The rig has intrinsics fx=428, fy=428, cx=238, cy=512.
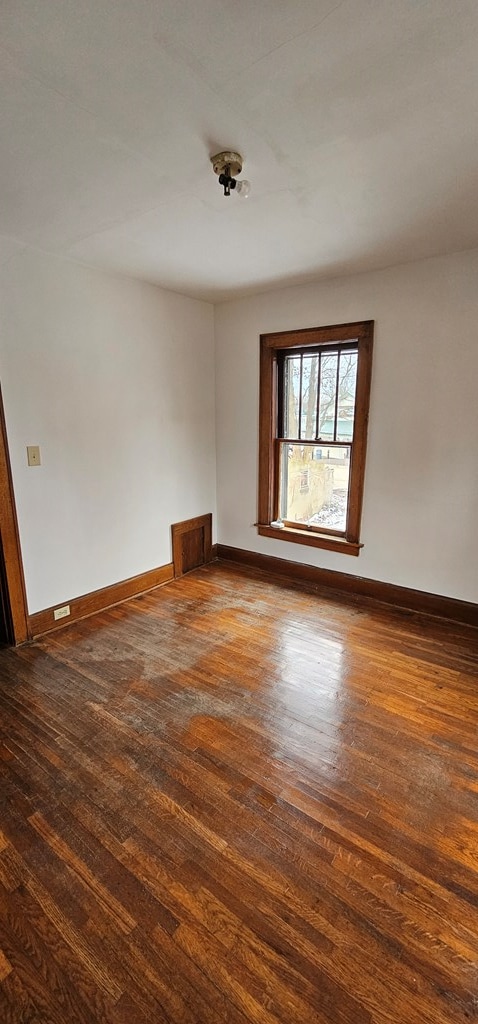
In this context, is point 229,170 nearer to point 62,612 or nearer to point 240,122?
point 240,122

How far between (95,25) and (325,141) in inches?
34.0

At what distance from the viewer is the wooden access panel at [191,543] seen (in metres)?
3.97

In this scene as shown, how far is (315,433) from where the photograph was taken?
11.9ft

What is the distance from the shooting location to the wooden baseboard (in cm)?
309

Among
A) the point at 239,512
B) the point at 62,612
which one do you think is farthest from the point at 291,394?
the point at 62,612

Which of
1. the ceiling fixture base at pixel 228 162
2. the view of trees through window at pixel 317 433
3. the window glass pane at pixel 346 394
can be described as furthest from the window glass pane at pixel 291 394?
the ceiling fixture base at pixel 228 162

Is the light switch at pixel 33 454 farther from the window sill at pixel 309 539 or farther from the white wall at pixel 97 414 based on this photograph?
the window sill at pixel 309 539

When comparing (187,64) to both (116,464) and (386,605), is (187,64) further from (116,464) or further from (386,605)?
(386,605)

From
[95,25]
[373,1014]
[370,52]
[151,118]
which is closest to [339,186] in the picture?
[370,52]

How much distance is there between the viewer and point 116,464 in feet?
10.9

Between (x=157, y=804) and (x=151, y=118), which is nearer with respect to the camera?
(x=151, y=118)

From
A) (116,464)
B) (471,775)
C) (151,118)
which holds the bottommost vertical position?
(471,775)

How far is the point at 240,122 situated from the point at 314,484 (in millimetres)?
2602

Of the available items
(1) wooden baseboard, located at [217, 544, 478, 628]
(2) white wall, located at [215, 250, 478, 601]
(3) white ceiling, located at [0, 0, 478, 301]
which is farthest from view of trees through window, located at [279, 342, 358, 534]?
(3) white ceiling, located at [0, 0, 478, 301]
